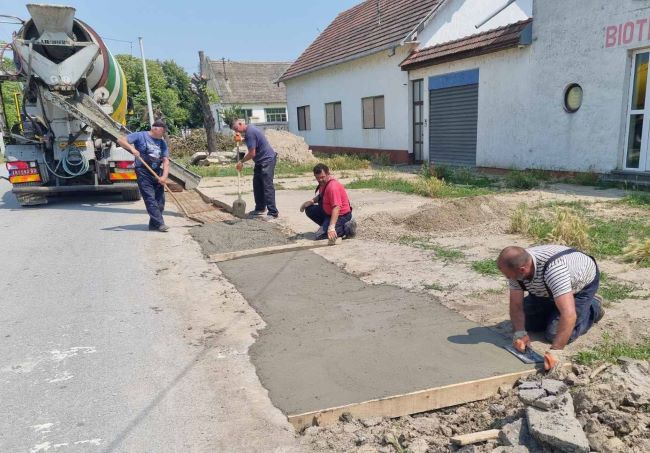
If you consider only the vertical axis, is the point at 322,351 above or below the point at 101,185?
below

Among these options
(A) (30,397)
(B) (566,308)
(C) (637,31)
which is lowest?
(A) (30,397)

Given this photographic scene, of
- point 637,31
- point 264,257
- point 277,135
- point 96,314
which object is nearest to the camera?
point 96,314

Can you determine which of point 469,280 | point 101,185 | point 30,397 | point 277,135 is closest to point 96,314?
point 30,397

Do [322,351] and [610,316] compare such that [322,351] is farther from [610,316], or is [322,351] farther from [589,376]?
[610,316]

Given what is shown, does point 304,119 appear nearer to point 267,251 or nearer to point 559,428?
point 267,251

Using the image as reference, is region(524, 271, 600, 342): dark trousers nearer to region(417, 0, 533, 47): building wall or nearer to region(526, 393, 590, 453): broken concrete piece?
region(526, 393, 590, 453): broken concrete piece

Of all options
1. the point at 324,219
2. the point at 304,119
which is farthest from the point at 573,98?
the point at 304,119

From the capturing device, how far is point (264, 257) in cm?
650

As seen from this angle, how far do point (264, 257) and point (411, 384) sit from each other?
144 inches

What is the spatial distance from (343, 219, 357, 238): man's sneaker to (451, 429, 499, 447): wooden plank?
4727mm

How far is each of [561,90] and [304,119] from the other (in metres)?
16.4

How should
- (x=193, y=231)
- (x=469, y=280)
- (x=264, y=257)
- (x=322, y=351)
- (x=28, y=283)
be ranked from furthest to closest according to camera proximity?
(x=193, y=231)
(x=264, y=257)
(x=28, y=283)
(x=469, y=280)
(x=322, y=351)

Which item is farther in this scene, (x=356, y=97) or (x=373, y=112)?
(x=356, y=97)

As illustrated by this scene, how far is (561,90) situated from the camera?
11.4 meters
